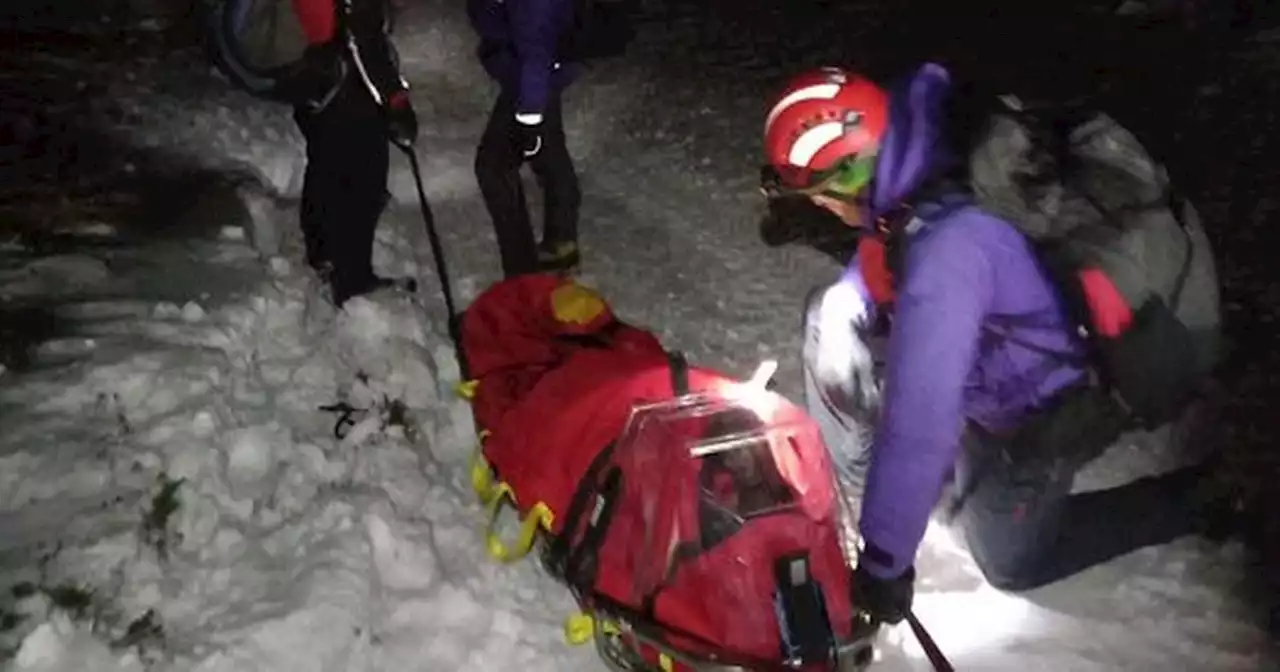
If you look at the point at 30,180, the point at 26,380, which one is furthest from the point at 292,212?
the point at 26,380

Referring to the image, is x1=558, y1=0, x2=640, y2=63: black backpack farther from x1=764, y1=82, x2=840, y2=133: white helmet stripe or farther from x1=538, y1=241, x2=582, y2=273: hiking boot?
x1=764, y1=82, x2=840, y2=133: white helmet stripe

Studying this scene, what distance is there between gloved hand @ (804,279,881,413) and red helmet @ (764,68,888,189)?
2.80 feet

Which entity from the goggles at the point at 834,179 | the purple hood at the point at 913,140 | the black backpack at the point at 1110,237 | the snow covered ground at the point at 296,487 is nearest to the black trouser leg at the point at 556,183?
the snow covered ground at the point at 296,487

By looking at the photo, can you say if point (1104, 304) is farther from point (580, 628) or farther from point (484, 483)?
point (484, 483)

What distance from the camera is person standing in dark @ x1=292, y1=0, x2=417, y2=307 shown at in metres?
5.04

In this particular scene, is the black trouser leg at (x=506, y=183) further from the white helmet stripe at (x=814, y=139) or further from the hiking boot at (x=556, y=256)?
the white helmet stripe at (x=814, y=139)

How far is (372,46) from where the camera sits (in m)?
5.24

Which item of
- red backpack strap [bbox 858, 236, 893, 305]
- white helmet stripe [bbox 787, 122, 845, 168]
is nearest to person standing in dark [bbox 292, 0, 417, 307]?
white helmet stripe [bbox 787, 122, 845, 168]

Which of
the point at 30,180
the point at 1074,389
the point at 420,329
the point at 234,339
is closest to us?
the point at 1074,389

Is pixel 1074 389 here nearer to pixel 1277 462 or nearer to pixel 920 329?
pixel 920 329

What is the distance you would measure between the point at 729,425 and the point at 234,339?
2.22 m

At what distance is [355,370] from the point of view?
5.19 metres

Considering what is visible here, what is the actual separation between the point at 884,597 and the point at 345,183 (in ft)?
9.91

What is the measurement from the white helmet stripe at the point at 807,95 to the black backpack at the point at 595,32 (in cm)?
194
